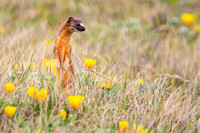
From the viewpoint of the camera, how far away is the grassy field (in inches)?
90.7

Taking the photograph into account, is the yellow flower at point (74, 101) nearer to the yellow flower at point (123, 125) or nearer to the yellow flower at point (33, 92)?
the yellow flower at point (33, 92)

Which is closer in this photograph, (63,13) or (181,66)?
(181,66)

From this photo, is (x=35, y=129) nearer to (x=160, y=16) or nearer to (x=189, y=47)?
(x=189, y=47)

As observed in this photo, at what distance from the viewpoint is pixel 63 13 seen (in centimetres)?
664

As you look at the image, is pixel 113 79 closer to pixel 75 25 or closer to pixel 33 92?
pixel 75 25

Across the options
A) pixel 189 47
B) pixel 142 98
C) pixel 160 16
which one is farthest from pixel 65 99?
pixel 160 16

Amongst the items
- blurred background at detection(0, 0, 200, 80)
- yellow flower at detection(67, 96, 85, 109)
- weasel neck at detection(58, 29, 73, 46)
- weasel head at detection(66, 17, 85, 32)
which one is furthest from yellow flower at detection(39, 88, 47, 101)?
blurred background at detection(0, 0, 200, 80)

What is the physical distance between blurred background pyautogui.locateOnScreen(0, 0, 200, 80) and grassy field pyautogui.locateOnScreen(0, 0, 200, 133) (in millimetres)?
25

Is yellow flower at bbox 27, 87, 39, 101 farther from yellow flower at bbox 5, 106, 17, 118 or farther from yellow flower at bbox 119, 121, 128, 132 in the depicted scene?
yellow flower at bbox 119, 121, 128, 132

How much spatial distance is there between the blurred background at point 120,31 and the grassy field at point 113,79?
0.08 ft

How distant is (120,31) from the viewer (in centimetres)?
567

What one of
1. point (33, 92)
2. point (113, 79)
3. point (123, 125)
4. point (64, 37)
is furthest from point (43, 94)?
point (113, 79)

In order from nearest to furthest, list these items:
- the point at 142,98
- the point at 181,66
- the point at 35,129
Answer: the point at 35,129, the point at 142,98, the point at 181,66

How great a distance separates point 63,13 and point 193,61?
349 centimetres
